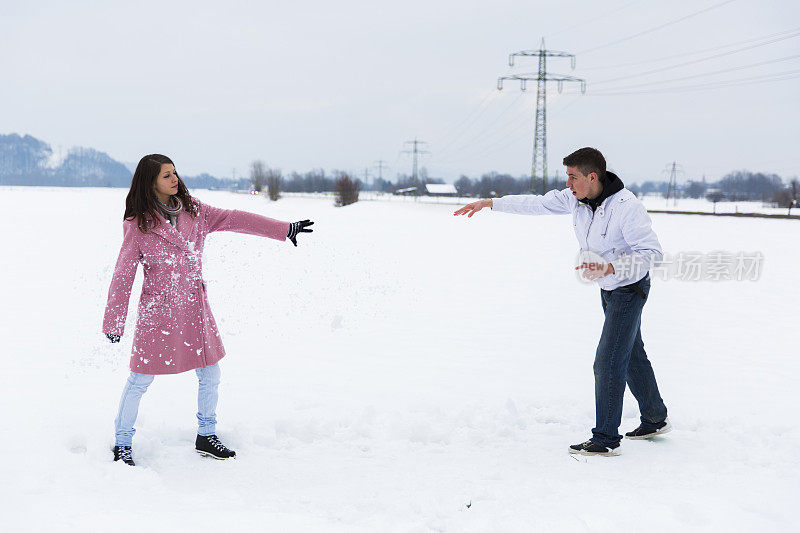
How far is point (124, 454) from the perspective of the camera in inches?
163

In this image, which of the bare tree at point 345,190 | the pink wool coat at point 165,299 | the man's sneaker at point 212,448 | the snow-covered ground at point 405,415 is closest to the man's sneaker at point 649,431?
the snow-covered ground at point 405,415

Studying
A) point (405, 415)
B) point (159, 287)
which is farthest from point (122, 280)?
point (405, 415)

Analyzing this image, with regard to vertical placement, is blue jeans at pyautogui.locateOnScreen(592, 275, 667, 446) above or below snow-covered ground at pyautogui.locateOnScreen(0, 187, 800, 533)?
above

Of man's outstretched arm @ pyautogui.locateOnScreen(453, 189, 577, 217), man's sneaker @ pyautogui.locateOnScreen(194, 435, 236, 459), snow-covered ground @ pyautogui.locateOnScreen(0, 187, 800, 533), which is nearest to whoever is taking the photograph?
snow-covered ground @ pyautogui.locateOnScreen(0, 187, 800, 533)

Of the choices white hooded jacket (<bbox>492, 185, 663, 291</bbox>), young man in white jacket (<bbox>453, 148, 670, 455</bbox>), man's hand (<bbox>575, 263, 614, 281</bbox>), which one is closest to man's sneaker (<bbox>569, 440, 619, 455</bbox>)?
young man in white jacket (<bbox>453, 148, 670, 455</bbox>)

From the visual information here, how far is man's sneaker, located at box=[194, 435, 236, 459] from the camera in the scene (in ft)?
14.4

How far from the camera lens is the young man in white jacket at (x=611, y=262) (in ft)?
13.6

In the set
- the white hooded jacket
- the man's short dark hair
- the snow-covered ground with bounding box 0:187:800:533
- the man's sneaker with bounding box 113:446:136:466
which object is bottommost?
the snow-covered ground with bounding box 0:187:800:533

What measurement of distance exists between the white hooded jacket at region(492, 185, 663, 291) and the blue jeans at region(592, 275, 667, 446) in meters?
0.11

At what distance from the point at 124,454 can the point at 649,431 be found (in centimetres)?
395

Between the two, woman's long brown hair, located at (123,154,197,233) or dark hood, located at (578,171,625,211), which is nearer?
woman's long brown hair, located at (123,154,197,233)

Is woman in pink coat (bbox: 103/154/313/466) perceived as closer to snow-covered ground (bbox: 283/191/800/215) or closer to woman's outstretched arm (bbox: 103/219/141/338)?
woman's outstretched arm (bbox: 103/219/141/338)

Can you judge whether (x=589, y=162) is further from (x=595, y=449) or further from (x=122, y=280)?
(x=122, y=280)

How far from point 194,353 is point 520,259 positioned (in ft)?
45.8
